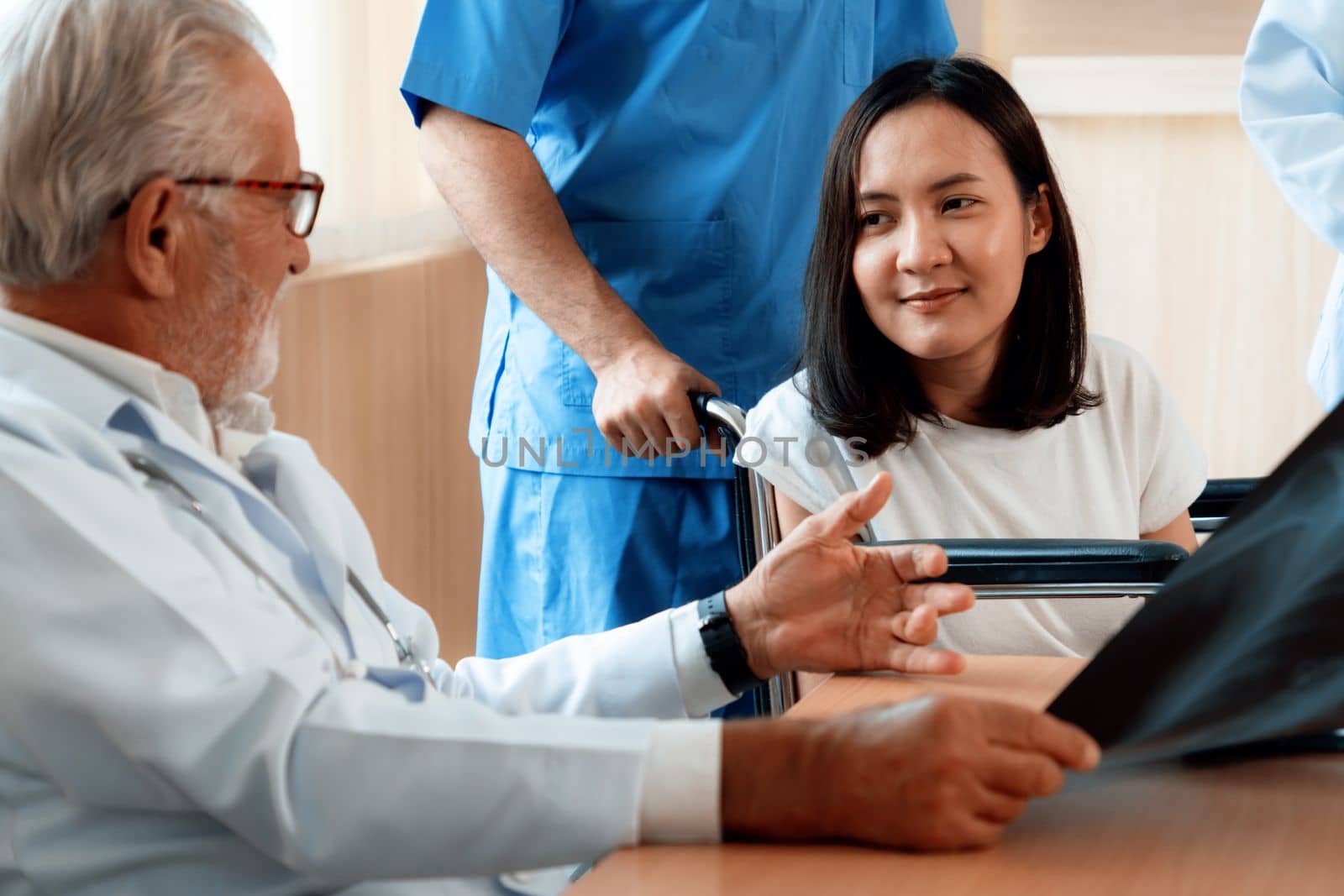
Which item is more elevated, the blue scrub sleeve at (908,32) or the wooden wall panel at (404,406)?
the blue scrub sleeve at (908,32)

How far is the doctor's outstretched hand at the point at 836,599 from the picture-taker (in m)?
1.13

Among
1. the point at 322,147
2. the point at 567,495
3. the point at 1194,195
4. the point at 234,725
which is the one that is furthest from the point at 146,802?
the point at 1194,195

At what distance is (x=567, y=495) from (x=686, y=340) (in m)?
0.25

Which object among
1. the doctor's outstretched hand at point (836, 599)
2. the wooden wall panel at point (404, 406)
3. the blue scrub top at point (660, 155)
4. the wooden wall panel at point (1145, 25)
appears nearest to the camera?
the doctor's outstretched hand at point (836, 599)

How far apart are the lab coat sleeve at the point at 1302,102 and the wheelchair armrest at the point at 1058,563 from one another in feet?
3.76

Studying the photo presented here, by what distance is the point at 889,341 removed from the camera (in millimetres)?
1779

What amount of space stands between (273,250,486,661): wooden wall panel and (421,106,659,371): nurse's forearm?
2.51ft

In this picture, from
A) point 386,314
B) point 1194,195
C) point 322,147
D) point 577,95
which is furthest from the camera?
point 1194,195

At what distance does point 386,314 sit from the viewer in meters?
2.77

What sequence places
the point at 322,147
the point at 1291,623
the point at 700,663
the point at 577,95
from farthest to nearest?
the point at 322,147, the point at 577,95, the point at 700,663, the point at 1291,623

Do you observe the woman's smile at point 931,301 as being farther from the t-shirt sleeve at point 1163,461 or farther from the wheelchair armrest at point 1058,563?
the wheelchair armrest at point 1058,563

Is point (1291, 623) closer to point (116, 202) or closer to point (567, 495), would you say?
point (116, 202)

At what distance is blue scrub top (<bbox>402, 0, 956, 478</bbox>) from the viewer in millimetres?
1772

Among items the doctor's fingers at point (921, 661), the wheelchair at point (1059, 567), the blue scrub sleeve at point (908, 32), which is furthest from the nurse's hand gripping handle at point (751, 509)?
the blue scrub sleeve at point (908, 32)
